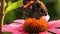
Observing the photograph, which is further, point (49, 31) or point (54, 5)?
point (54, 5)

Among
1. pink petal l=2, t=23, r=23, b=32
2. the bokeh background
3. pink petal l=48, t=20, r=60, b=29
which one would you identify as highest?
the bokeh background

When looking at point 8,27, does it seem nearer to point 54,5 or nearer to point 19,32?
point 19,32

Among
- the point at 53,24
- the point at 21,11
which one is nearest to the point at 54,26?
the point at 53,24

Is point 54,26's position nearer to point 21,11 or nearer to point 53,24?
point 53,24

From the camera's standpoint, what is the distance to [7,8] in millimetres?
491

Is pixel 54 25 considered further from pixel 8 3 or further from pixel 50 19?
pixel 8 3

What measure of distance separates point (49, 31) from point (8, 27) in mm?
101

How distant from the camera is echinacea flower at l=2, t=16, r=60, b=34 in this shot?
17.5 inches

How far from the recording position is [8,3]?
54 centimetres

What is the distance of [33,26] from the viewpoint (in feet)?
1.56

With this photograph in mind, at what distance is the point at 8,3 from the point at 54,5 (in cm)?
14

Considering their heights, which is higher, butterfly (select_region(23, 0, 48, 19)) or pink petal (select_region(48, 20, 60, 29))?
butterfly (select_region(23, 0, 48, 19))

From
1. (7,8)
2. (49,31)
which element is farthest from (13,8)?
(49,31)

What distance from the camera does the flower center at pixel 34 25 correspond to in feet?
1.53
